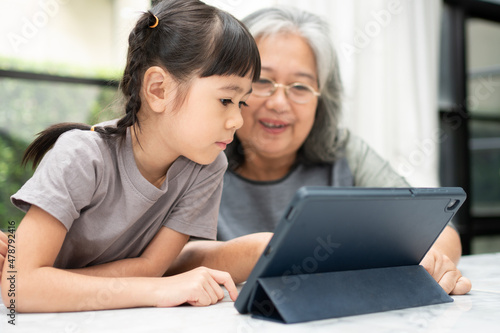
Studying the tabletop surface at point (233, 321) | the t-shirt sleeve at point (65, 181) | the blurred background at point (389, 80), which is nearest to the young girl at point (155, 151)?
the t-shirt sleeve at point (65, 181)

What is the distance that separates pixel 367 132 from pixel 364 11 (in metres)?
0.70

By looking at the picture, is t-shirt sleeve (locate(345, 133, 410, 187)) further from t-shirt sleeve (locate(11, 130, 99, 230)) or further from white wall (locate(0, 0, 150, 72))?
white wall (locate(0, 0, 150, 72))

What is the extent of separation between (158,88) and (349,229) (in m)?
0.54

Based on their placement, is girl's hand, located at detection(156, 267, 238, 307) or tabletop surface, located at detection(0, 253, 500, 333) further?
girl's hand, located at detection(156, 267, 238, 307)

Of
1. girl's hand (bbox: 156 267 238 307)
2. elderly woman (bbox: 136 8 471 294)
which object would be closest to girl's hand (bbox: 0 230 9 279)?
girl's hand (bbox: 156 267 238 307)

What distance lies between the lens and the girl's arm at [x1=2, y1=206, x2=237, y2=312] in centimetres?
76

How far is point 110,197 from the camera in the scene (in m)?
0.98

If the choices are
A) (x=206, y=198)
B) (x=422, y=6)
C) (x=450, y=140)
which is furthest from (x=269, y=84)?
(x=450, y=140)

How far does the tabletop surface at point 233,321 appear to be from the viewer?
627 millimetres

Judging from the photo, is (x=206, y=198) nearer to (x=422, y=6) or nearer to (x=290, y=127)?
(x=290, y=127)

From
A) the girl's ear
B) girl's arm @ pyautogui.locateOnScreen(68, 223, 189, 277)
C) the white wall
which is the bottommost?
girl's arm @ pyautogui.locateOnScreen(68, 223, 189, 277)

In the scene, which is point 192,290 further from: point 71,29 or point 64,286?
point 71,29

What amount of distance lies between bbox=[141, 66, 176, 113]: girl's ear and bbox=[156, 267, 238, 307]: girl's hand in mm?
356

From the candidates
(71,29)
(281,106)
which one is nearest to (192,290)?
(281,106)
